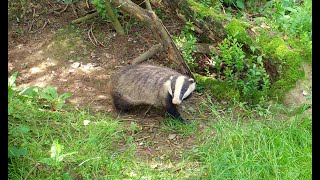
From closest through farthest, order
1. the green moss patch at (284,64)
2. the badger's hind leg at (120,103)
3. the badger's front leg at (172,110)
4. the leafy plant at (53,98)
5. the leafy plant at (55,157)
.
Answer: the leafy plant at (55,157) → the leafy plant at (53,98) → the green moss patch at (284,64) → the badger's front leg at (172,110) → the badger's hind leg at (120,103)

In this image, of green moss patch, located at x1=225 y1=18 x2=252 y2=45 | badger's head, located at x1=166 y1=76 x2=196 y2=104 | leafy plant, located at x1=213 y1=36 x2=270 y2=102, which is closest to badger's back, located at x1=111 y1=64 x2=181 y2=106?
badger's head, located at x1=166 y1=76 x2=196 y2=104

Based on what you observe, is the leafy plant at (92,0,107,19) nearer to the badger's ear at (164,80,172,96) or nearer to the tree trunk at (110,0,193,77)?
the tree trunk at (110,0,193,77)

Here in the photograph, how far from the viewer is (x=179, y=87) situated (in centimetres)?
458

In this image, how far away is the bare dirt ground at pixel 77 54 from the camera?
5.17 metres

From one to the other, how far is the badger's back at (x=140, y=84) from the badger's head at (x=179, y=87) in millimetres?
246

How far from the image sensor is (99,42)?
6391 mm

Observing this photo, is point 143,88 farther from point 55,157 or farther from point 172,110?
point 55,157

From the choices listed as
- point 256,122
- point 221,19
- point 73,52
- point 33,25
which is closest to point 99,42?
point 73,52

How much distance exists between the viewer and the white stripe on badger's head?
454cm

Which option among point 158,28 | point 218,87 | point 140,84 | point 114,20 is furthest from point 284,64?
point 114,20

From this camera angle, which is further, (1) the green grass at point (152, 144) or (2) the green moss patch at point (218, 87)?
(2) the green moss patch at point (218, 87)

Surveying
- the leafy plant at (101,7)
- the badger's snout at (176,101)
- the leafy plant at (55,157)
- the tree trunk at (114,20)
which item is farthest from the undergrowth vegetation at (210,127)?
the leafy plant at (101,7)

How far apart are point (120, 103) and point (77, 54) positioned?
1.43 m

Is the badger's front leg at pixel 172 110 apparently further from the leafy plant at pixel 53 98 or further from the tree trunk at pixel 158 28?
the leafy plant at pixel 53 98
